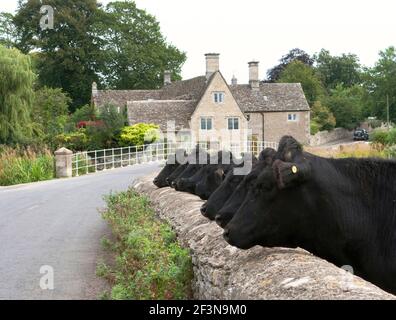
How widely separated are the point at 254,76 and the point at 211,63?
30.1 ft

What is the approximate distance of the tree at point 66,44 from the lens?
75.2 meters

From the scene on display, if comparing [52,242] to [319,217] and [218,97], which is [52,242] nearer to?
[319,217]

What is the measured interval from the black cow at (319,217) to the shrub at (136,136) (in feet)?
136

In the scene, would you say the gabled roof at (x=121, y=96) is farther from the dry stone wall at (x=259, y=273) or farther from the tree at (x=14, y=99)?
the dry stone wall at (x=259, y=273)

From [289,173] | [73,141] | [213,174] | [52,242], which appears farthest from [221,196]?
[73,141]

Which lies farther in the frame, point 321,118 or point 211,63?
point 321,118

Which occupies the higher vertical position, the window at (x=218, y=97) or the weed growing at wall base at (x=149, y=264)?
the window at (x=218, y=97)

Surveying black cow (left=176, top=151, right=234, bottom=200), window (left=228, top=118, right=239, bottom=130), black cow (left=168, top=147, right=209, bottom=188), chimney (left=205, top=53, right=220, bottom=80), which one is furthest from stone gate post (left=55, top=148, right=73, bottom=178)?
chimney (left=205, top=53, right=220, bottom=80)

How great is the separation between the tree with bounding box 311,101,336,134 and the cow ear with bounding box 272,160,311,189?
73.7 metres

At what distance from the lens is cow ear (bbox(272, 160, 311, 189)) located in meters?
5.66

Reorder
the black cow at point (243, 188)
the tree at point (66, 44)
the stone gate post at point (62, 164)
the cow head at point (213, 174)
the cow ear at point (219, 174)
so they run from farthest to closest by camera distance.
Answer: the tree at point (66, 44) → the stone gate post at point (62, 164) → the cow head at point (213, 174) → the cow ear at point (219, 174) → the black cow at point (243, 188)

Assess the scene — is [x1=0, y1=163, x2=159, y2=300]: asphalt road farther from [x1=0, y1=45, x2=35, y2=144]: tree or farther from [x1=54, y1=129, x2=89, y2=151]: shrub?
[x1=54, y1=129, x2=89, y2=151]: shrub

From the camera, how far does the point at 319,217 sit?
5832 mm

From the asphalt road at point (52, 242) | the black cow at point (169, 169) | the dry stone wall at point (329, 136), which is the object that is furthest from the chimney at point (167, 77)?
the black cow at point (169, 169)
